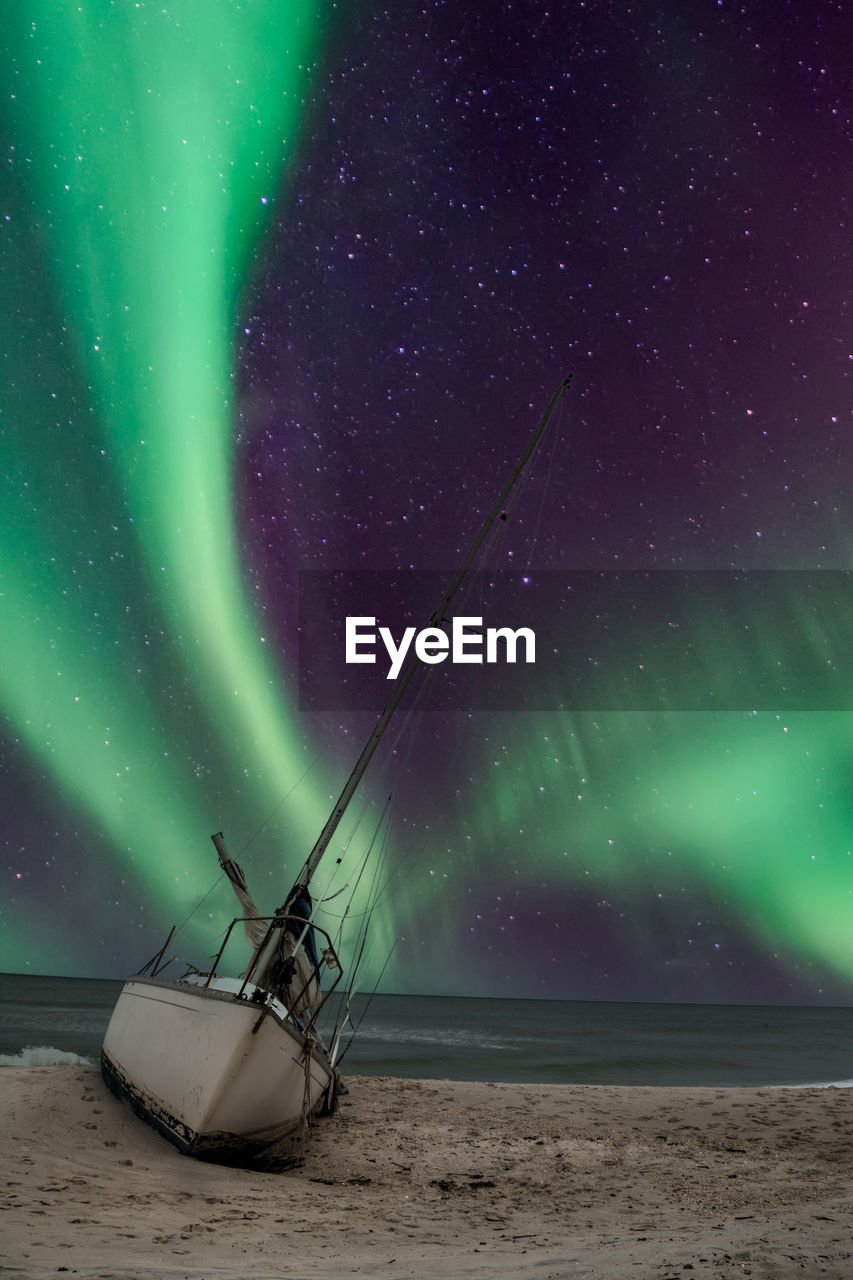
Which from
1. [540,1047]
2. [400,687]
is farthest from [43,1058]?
[540,1047]

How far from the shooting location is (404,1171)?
11648 millimetres

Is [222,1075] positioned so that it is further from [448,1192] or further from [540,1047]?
[540,1047]

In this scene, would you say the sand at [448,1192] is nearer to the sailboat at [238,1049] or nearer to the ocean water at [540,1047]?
the sailboat at [238,1049]

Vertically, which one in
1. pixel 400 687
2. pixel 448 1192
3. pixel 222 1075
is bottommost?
pixel 448 1192

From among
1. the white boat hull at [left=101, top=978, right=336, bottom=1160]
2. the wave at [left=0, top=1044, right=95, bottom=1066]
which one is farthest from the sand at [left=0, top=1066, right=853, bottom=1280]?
the wave at [left=0, top=1044, right=95, bottom=1066]

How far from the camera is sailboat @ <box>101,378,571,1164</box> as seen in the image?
37.3 feet

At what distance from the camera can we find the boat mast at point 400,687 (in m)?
15.3

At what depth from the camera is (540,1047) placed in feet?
159

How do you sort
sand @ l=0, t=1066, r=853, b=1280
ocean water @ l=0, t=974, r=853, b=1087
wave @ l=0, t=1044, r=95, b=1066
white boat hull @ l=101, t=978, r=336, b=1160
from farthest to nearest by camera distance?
ocean water @ l=0, t=974, r=853, b=1087 < wave @ l=0, t=1044, r=95, b=1066 < white boat hull @ l=101, t=978, r=336, b=1160 < sand @ l=0, t=1066, r=853, b=1280

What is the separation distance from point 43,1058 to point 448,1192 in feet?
79.3

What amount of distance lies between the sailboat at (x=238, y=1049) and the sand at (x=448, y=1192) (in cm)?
37

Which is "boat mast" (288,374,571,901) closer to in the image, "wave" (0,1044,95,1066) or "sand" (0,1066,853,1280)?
"sand" (0,1066,853,1280)

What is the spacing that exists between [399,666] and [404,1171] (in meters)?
8.30

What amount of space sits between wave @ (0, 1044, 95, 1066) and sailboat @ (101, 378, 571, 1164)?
1425cm
